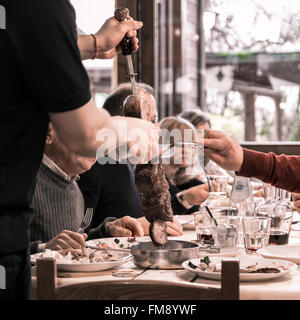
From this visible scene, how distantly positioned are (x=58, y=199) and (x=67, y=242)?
1.41 ft

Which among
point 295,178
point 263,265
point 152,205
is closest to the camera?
point 263,265

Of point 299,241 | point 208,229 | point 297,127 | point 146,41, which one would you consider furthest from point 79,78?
point 297,127

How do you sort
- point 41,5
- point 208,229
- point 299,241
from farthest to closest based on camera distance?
point 299,241
point 208,229
point 41,5

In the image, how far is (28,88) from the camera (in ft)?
3.61

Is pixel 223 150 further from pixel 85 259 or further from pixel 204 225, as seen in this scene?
pixel 85 259

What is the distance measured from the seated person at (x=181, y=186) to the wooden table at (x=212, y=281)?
1358mm

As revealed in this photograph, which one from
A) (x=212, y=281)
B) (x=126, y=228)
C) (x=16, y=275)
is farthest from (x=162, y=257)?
(x=126, y=228)

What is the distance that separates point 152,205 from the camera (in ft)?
5.76

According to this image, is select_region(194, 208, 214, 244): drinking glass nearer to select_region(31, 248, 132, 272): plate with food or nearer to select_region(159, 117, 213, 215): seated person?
select_region(31, 248, 132, 272): plate with food

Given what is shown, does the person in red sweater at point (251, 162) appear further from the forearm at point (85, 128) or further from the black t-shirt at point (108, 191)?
the forearm at point (85, 128)

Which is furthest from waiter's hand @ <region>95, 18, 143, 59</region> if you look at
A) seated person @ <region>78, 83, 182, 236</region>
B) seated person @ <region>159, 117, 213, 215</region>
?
seated person @ <region>159, 117, 213, 215</region>

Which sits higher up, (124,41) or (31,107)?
(124,41)

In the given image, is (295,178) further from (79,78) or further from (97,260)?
(79,78)

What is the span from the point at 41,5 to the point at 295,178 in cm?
162
